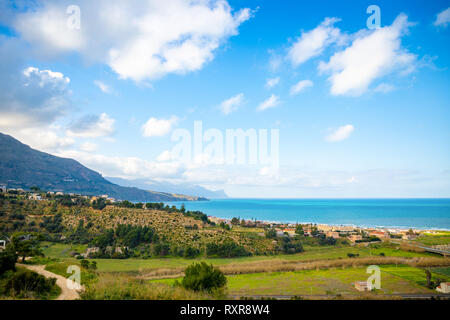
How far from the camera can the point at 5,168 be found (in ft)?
338

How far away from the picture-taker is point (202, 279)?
10977 mm

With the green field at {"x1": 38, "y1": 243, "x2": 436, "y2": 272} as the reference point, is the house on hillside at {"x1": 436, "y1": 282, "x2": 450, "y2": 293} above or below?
above

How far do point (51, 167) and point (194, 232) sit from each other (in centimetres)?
12938

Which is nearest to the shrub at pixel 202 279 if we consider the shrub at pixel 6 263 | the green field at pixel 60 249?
the shrub at pixel 6 263

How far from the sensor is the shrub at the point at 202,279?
35.6ft

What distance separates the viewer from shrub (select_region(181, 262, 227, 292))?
35.6ft

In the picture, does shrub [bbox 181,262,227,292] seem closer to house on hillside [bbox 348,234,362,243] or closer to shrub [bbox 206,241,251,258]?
shrub [bbox 206,241,251,258]

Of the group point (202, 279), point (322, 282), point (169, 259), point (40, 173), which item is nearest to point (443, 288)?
point (322, 282)

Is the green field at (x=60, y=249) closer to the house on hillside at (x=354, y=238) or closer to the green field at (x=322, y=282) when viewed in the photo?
the green field at (x=322, y=282)

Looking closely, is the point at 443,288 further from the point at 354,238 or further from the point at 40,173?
the point at 40,173

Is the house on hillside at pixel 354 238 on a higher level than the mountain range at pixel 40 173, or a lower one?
lower

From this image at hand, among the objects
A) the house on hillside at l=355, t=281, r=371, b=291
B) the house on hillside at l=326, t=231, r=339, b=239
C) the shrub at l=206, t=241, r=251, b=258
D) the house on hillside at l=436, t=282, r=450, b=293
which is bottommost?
the shrub at l=206, t=241, r=251, b=258

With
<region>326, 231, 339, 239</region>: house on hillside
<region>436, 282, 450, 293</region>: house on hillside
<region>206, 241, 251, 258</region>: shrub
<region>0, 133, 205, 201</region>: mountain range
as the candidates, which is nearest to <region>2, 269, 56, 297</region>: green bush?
<region>206, 241, 251, 258</region>: shrub
